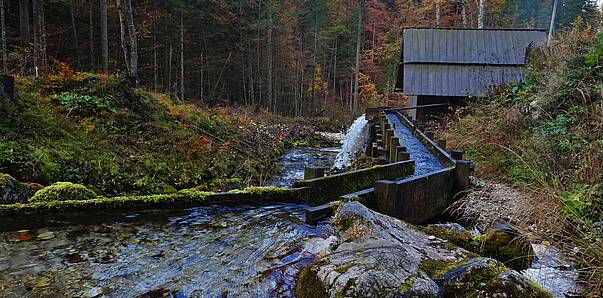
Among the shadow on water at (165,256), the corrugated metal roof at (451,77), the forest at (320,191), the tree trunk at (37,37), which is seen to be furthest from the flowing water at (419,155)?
the tree trunk at (37,37)

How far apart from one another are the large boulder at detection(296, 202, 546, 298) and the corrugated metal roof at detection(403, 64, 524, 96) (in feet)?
47.7

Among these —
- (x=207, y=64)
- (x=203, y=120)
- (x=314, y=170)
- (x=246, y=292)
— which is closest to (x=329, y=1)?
(x=207, y=64)

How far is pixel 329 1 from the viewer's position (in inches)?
1617

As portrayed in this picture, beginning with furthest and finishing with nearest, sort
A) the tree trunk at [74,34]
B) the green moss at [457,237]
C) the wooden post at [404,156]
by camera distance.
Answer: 1. the tree trunk at [74,34]
2. the wooden post at [404,156]
3. the green moss at [457,237]

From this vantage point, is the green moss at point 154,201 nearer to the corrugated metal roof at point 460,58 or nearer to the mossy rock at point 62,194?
the mossy rock at point 62,194

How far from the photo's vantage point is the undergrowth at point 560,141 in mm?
4461

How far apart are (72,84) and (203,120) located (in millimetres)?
4608

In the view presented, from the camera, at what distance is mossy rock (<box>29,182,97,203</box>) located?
16.6 feet

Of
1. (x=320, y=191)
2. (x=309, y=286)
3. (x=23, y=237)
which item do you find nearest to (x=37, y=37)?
(x=23, y=237)

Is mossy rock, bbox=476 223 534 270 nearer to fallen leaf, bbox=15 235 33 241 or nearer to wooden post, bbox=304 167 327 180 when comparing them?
wooden post, bbox=304 167 327 180

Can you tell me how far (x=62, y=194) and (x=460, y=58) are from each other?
57.2 ft

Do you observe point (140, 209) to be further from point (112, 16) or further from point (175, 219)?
point (112, 16)

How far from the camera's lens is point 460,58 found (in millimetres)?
17938

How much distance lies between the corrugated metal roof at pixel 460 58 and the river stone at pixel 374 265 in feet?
46.7
